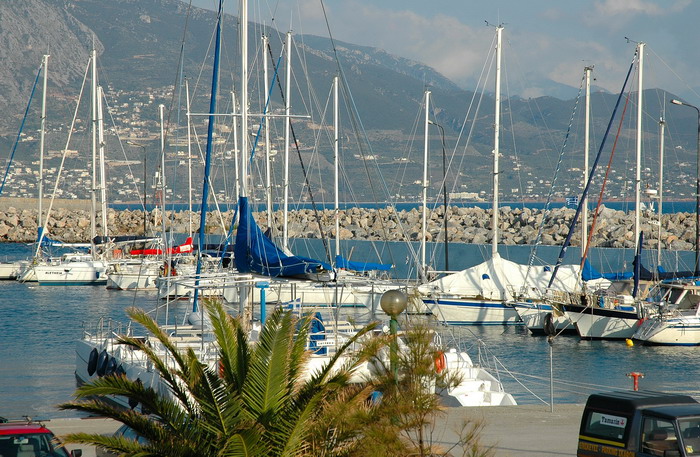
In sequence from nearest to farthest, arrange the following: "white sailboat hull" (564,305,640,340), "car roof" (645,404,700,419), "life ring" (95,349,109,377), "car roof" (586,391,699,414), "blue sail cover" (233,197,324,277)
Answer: "car roof" (645,404,700,419), "car roof" (586,391,699,414), "blue sail cover" (233,197,324,277), "life ring" (95,349,109,377), "white sailboat hull" (564,305,640,340)

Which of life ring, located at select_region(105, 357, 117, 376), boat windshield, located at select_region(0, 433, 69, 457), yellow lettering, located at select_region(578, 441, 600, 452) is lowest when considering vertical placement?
life ring, located at select_region(105, 357, 117, 376)

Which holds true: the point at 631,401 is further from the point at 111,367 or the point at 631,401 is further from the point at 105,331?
the point at 105,331

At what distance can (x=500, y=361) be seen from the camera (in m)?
27.5

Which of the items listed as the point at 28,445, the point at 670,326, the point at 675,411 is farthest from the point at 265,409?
the point at 670,326

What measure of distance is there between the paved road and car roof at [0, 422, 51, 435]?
11.6 ft

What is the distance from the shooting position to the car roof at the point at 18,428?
31.9ft

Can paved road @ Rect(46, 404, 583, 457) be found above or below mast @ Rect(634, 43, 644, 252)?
below

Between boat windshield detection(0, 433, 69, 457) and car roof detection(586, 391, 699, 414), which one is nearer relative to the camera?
boat windshield detection(0, 433, 69, 457)

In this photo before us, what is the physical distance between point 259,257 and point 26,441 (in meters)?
9.59

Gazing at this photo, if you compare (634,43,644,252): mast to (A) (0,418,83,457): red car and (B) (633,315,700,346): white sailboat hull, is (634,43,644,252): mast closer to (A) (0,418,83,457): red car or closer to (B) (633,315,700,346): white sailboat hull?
(B) (633,315,700,346): white sailboat hull

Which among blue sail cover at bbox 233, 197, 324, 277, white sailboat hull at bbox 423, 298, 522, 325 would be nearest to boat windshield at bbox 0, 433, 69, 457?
blue sail cover at bbox 233, 197, 324, 277

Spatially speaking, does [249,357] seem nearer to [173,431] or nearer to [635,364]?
[173,431]

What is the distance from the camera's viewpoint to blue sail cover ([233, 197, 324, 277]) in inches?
731

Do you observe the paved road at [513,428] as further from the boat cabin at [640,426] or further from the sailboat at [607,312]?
the sailboat at [607,312]
